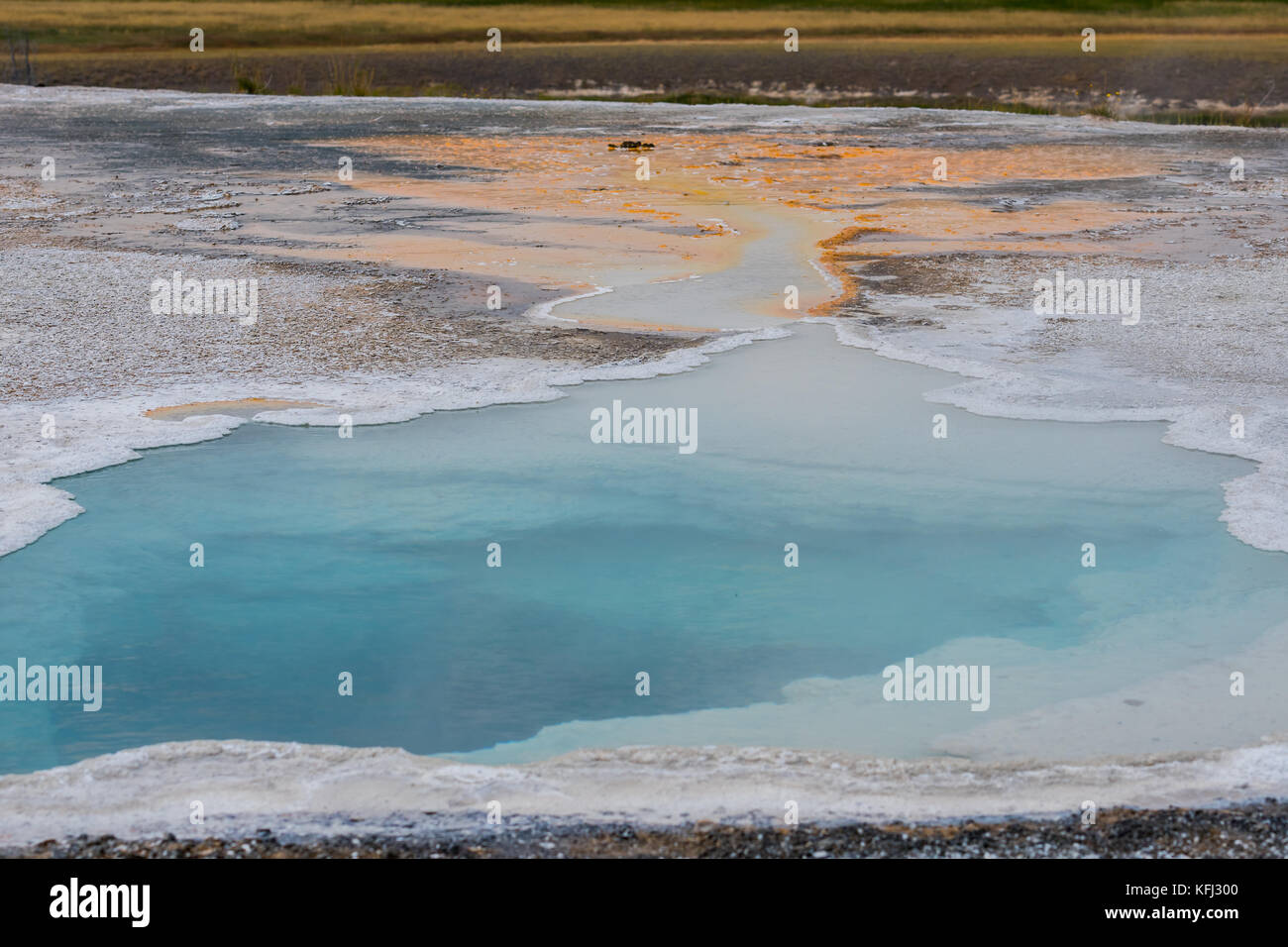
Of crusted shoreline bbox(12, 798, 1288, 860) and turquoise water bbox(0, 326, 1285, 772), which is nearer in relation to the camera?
crusted shoreline bbox(12, 798, 1288, 860)

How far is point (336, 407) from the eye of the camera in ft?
17.1

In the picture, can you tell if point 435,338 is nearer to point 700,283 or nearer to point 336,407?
point 336,407

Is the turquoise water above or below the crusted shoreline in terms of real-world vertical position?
above

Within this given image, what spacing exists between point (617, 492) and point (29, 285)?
14.2 ft

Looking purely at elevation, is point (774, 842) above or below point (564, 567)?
below

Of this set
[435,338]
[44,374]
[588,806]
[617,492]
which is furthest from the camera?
[435,338]

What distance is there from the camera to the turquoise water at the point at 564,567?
320 cm

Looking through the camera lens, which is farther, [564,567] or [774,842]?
[564,567]

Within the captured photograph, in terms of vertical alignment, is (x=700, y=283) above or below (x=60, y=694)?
above

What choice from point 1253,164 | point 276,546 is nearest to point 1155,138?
point 1253,164

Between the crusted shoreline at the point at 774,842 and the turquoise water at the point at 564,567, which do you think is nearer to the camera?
the crusted shoreline at the point at 774,842

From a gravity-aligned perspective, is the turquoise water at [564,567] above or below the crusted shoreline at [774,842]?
above

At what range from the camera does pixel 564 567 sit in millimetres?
3943

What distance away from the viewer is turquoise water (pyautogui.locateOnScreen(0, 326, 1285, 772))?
3203 millimetres
